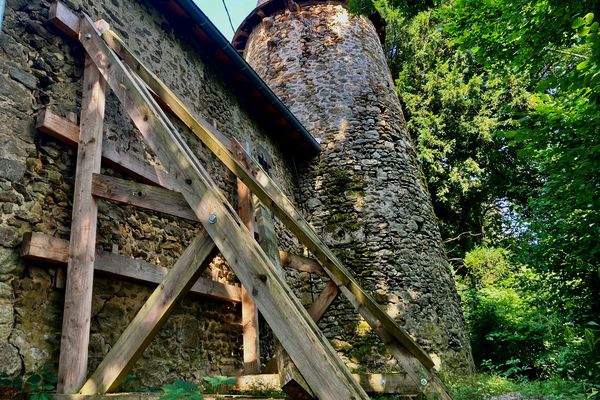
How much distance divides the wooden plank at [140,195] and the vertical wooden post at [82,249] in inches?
3.4

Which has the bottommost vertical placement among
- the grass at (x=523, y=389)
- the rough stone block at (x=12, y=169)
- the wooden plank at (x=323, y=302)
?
the grass at (x=523, y=389)

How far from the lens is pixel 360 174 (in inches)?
313

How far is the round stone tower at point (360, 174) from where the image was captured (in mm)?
6938

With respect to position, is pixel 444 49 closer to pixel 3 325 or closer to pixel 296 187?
pixel 296 187

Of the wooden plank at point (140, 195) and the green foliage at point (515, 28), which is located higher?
the green foliage at point (515, 28)

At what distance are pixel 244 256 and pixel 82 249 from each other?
50.7 inches

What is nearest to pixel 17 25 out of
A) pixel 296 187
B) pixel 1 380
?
pixel 1 380

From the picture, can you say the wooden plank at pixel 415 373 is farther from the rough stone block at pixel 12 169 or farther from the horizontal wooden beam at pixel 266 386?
the rough stone block at pixel 12 169

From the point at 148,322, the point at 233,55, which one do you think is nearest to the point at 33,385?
the point at 148,322

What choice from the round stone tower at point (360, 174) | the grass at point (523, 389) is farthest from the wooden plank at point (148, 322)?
the round stone tower at point (360, 174)

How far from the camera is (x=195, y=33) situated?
5.48 meters

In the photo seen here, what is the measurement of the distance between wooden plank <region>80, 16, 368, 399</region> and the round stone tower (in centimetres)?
498

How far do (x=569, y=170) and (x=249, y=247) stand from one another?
14.8 feet

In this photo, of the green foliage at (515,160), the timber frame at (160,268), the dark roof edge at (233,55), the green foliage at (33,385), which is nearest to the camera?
the timber frame at (160,268)
